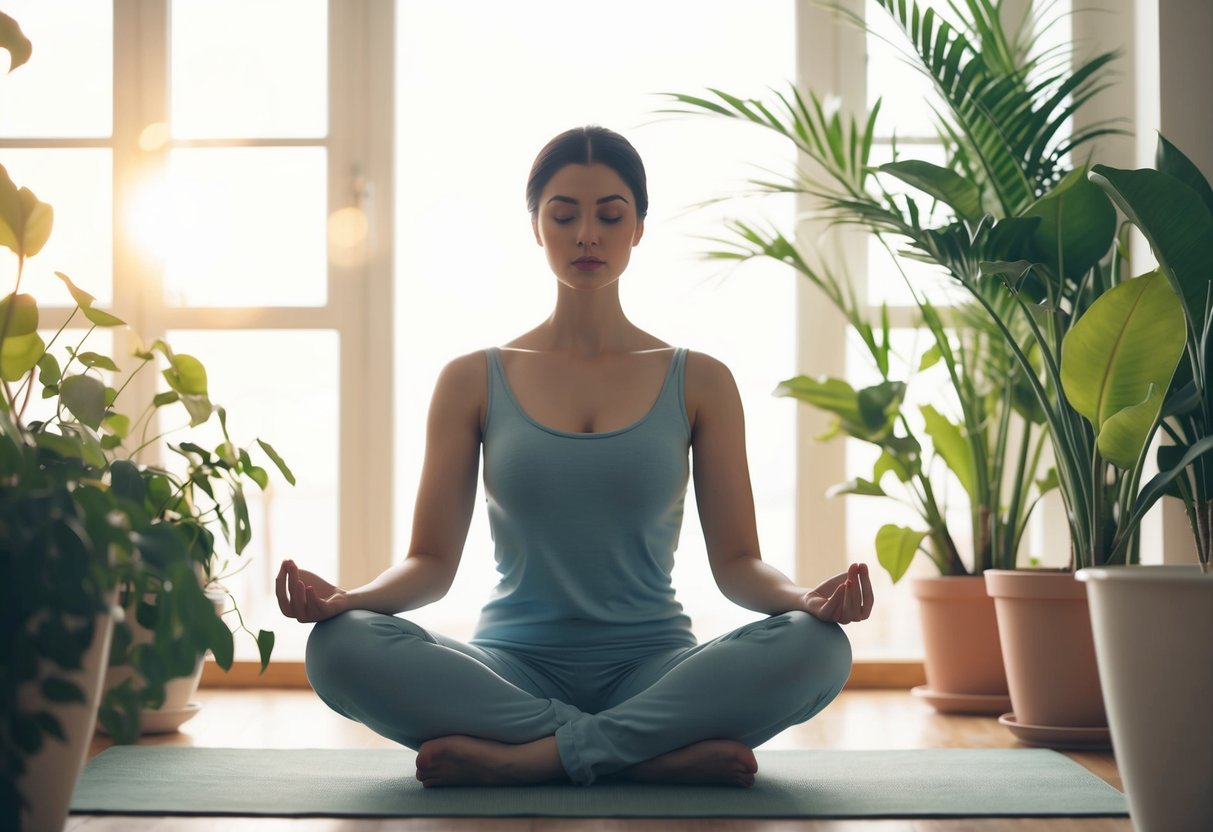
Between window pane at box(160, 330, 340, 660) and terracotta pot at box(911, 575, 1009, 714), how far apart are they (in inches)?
58.6

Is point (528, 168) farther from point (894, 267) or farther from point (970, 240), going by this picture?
point (970, 240)

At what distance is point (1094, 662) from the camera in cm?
232

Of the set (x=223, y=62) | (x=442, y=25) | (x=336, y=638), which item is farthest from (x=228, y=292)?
(x=336, y=638)

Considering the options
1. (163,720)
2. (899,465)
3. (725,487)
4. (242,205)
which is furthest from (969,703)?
(242,205)

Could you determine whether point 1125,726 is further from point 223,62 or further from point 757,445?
→ point 223,62

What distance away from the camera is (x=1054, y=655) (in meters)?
2.33

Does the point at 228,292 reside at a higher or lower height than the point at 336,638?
higher

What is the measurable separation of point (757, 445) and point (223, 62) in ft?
5.55

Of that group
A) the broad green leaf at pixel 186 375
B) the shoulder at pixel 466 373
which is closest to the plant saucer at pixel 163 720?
the broad green leaf at pixel 186 375

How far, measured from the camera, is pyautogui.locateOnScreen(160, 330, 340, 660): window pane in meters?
3.22

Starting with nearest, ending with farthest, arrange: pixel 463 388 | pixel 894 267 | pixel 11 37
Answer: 1. pixel 11 37
2. pixel 463 388
3. pixel 894 267

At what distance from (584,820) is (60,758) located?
633mm

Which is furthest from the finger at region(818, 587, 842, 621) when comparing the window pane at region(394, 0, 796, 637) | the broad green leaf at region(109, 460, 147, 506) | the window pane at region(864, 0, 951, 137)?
the window pane at region(864, 0, 951, 137)

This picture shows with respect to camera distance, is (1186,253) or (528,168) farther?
(528,168)
